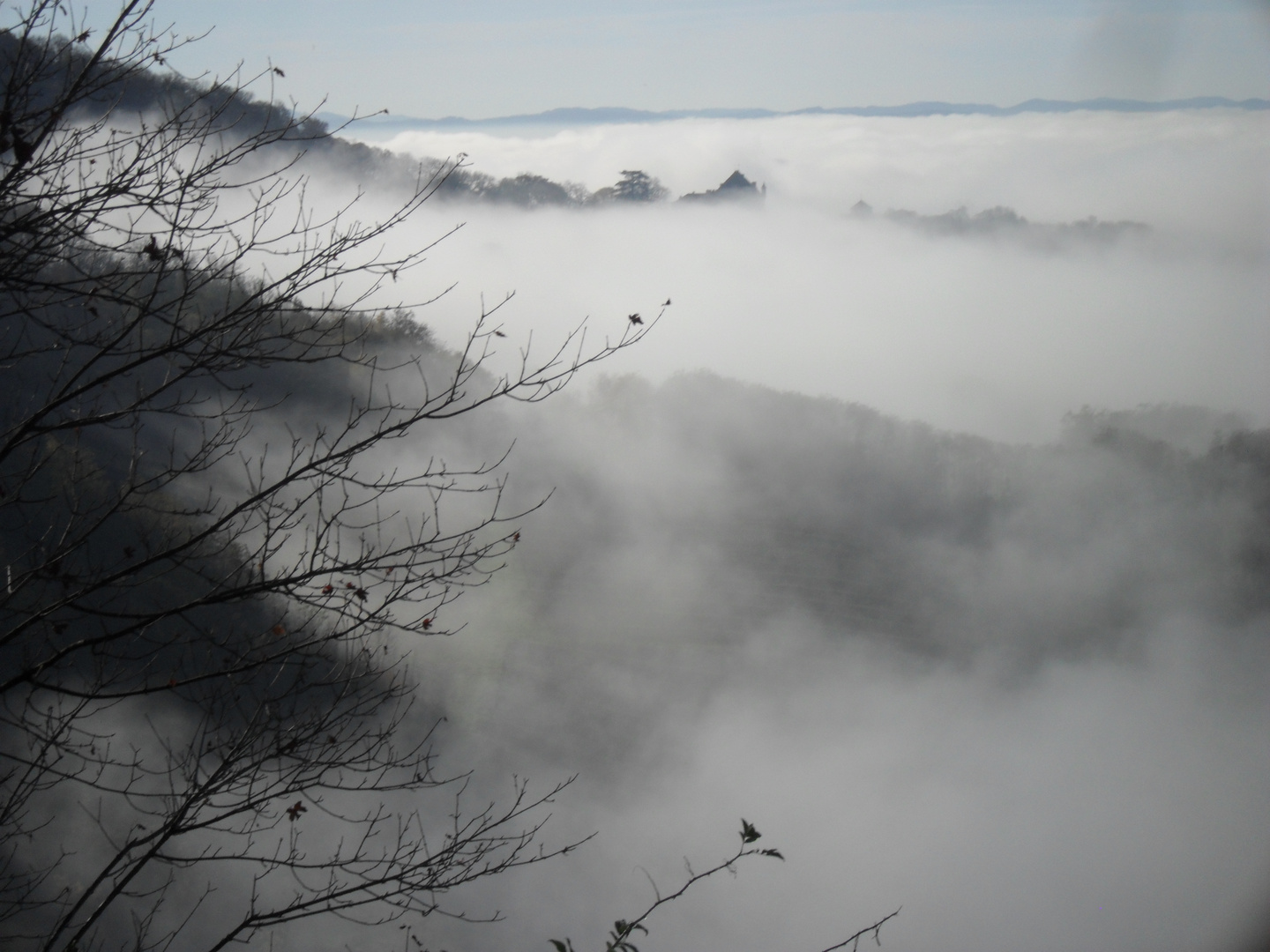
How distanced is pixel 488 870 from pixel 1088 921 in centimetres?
5844

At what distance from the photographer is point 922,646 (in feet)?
181

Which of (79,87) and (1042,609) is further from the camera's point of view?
(1042,609)

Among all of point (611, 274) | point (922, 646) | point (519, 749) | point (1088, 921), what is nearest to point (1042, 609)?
point (922, 646)

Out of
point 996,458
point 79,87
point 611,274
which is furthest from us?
point 611,274

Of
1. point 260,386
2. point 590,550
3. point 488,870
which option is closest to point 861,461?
point 590,550

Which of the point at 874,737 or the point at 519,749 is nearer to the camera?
the point at 519,749

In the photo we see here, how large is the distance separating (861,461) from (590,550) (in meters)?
22.0

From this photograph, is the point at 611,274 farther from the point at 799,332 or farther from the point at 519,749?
the point at 519,749

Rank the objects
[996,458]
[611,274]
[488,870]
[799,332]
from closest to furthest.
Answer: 1. [488,870]
2. [996,458]
3. [611,274]
4. [799,332]

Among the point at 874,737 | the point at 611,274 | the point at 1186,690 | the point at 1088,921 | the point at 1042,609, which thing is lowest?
the point at 1088,921

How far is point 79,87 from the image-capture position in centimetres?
324

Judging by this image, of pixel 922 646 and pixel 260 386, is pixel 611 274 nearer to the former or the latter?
pixel 922 646

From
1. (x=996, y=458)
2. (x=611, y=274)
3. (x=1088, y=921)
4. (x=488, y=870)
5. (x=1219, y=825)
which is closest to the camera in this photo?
(x=488, y=870)

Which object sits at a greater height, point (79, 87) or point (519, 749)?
point (519, 749)
